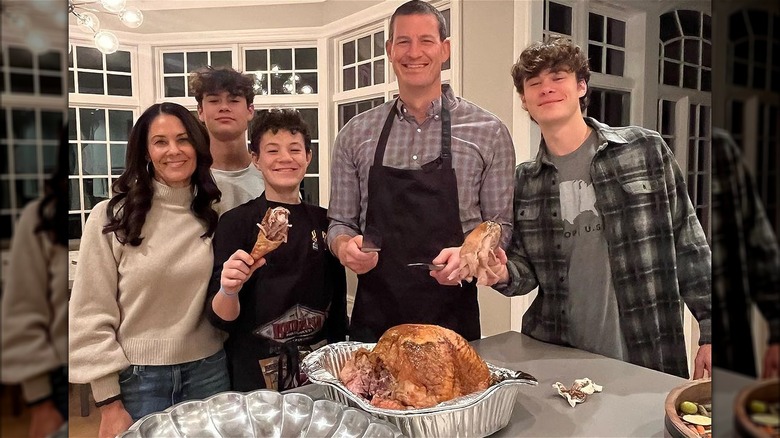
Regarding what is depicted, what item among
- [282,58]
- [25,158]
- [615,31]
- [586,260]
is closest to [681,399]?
[586,260]

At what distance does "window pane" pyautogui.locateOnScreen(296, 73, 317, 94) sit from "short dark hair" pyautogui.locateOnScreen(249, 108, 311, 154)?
0.04 metres

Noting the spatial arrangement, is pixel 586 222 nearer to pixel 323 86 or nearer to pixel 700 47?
pixel 700 47

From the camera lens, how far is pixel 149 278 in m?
0.88

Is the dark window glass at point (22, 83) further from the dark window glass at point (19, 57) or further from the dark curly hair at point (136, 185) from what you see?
the dark curly hair at point (136, 185)

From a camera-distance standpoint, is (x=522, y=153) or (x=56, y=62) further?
(x=522, y=153)

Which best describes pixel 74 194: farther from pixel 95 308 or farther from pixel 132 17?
pixel 132 17

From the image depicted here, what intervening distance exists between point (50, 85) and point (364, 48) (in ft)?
1.82

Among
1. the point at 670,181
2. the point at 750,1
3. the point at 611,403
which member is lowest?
the point at 611,403

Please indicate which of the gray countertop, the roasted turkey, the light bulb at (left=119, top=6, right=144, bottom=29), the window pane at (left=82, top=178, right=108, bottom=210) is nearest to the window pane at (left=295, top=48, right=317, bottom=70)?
the light bulb at (left=119, top=6, right=144, bottom=29)

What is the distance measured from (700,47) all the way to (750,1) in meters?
0.55

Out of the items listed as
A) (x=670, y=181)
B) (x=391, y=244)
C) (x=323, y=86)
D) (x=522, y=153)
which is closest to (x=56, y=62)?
(x=323, y=86)

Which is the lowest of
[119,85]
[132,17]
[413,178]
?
[413,178]

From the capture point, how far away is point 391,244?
0.99 m

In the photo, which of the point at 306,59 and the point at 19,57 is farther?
the point at 306,59
